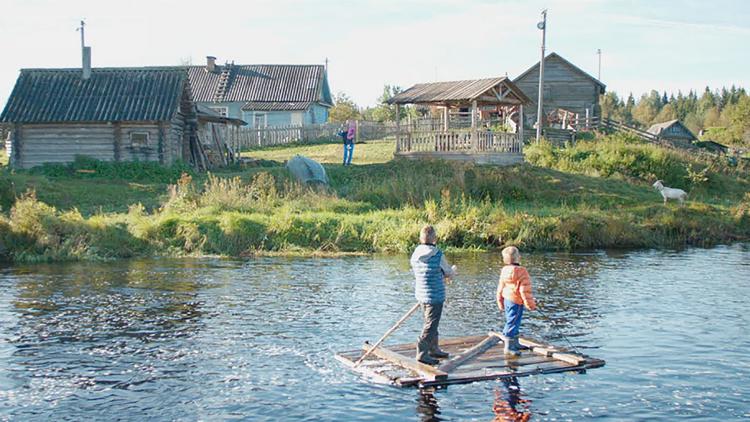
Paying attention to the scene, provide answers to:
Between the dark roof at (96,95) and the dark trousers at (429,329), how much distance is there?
25.8 m

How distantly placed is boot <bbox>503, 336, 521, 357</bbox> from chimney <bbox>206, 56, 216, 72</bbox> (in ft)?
177

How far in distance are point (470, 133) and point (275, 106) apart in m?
26.0

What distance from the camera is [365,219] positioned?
2670cm

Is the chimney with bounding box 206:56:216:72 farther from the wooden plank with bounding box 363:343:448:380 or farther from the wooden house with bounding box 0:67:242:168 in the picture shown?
the wooden plank with bounding box 363:343:448:380

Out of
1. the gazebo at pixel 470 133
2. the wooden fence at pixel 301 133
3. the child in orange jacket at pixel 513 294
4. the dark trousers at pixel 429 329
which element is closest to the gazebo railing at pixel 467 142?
the gazebo at pixel 470 133

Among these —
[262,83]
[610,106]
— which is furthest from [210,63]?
[610,106]

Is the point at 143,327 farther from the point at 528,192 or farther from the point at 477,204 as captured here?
the point at 528,192

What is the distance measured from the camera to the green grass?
41312 millimetres

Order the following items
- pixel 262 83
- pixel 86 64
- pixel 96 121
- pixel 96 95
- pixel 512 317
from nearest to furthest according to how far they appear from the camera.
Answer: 1. pixel 512 317
2. pixel 96 121
3. pixel 96 95
4. pixel 86 64
5. pixel 262 83

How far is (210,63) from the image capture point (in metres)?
62.8

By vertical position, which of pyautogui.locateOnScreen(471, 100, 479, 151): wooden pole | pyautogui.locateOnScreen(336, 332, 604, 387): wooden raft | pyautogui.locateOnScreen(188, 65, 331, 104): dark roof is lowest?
pyautogui.locateOnScreen(336, 332, 604, 387): wooden raft

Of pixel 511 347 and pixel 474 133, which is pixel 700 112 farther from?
pixel 511 347

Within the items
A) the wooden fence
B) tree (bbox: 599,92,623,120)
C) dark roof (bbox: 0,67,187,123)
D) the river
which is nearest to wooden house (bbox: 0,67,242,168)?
dark roof (bbox: 0,67,187,123)

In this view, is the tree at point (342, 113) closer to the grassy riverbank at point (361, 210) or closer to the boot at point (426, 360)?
the grassy riverbank at point (361, 210)
